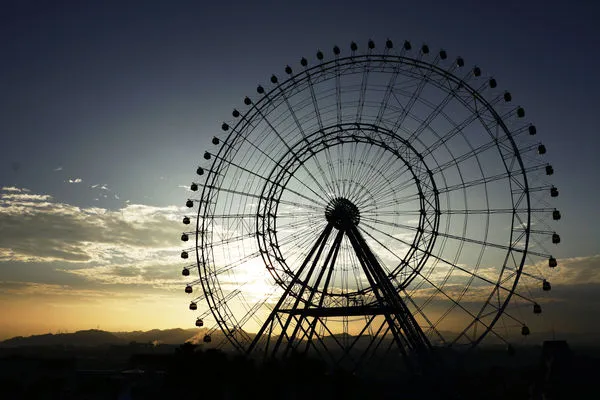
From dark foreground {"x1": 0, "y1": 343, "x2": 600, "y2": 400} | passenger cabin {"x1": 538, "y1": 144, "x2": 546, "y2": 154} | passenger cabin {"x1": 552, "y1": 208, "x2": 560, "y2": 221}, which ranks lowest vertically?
dark foreground {"x1": 0, "y1": 343, "x2": 600, "y2": 400}

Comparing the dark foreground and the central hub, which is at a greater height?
the central hub

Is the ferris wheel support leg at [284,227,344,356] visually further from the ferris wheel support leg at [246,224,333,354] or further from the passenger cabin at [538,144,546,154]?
the passenger cabin at [538,144,546,154]

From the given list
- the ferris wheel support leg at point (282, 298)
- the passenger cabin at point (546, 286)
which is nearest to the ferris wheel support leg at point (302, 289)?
the ferris wheel support leg at point (282, 298)

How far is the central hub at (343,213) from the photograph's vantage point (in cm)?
4131

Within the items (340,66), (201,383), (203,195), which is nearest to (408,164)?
(340,66)

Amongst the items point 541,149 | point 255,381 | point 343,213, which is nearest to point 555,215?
point 541,149

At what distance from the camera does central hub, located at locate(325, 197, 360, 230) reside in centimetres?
4131

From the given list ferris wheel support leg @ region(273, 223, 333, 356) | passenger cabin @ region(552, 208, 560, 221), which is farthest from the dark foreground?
passenger cabin @ region(552, 208, 560, 221)

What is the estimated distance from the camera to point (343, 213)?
41.2 meters

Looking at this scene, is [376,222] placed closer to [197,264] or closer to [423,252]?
[423,252]

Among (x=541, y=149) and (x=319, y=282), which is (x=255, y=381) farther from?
(x=541, y=149)

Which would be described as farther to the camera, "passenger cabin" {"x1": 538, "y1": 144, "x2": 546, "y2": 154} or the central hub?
the central hub

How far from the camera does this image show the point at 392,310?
39688 millimetres

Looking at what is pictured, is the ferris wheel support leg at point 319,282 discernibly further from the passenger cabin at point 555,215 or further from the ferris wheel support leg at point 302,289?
the passenger cabin at point 555,215
